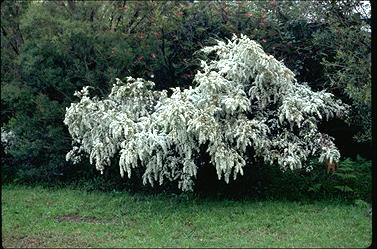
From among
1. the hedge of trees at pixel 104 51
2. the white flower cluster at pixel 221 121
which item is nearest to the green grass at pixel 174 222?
the white flower cluster at pixel 221 121

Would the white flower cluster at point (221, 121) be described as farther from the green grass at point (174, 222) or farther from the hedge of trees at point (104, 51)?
the hedge of trees at point (104, 51)

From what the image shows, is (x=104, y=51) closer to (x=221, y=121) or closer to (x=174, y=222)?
(x=221, y=121)

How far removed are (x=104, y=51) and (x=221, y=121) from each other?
2.73m

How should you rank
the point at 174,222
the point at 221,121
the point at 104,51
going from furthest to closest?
the point at 104,51
the point at 221,121
the point at 174,222

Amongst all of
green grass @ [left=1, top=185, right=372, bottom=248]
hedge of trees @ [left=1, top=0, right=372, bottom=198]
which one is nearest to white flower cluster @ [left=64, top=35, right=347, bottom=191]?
green grass @ [left=1, top=185, right=372, bottom=248]

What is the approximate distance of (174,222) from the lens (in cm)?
689

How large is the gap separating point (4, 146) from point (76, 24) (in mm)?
2833

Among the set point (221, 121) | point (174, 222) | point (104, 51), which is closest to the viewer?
point (174, 222)

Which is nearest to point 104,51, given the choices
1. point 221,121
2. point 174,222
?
point 221,121

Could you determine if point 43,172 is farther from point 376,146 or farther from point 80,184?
point 376,146

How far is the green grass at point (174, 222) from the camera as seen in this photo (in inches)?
239

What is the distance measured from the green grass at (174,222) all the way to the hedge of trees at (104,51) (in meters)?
1.09

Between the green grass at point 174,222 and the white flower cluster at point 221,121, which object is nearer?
the green grass at point 174,222

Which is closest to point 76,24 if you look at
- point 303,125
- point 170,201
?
point 170,201
